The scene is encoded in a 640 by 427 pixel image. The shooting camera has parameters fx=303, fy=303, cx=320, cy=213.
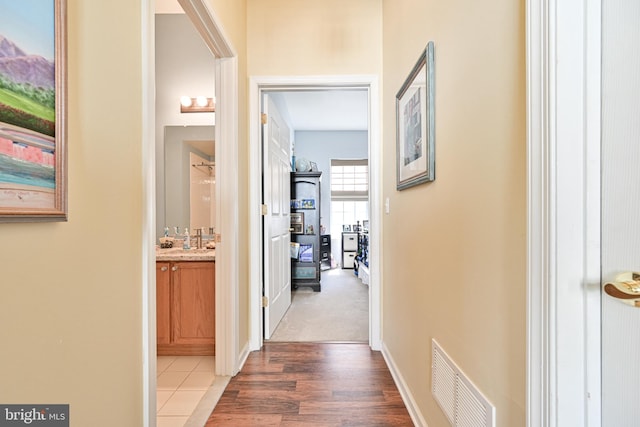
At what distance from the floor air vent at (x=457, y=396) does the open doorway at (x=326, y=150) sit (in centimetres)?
122

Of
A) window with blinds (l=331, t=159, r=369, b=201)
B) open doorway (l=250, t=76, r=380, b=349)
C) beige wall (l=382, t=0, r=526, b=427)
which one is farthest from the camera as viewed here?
window with blinds (l=331, t=159, r=369, b=201)

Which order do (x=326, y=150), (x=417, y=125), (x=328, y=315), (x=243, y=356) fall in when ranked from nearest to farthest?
(x=417, y=125), (x=243, y=356), (x=328, y=315), (x=326, y=150)

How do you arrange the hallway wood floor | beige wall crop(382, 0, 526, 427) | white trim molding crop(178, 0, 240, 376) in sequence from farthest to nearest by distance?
white trim molding crop(178, 0, 240, 376)
the hallway wood floor
beige wall crop(382, 0, 526, 427)

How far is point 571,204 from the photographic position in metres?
0.70

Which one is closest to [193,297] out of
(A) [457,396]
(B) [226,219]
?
(B) [226,219]

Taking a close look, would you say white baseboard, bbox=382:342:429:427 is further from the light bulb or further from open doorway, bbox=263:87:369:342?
the light bulb

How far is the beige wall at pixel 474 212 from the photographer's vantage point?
2.75 ft

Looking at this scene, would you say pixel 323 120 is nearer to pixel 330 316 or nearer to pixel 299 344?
pixel 330 316

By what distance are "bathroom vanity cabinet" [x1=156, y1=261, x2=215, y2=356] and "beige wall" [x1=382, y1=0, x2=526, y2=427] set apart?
4.99 ft

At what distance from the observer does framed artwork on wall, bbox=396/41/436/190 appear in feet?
4.61

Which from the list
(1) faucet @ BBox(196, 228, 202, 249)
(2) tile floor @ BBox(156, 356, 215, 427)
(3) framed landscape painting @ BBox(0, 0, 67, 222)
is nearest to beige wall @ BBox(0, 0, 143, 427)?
(3) framed landscape painting @ BBox(0, 0, 67, 222)

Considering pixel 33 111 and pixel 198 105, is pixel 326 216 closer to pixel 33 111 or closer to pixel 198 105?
pixel 198 105

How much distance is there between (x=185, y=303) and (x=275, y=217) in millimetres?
1099
